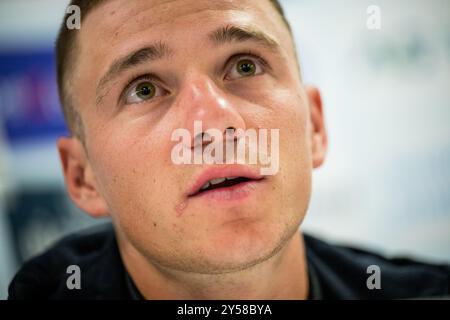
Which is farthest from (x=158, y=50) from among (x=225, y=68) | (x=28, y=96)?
(x=28, y=96)

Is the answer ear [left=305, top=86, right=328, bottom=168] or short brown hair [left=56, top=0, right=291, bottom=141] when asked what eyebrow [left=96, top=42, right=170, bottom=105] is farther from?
ear [left=305, top=86, right=328, bottom=168]

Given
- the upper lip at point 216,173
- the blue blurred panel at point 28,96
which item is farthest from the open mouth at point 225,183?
the blue blurred panel at point 28,96

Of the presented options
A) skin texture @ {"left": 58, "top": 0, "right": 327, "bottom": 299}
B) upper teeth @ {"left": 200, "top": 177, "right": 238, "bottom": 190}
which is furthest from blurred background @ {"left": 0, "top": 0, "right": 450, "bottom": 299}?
upper teeth @ {"left": 200, "top": 177, "right": 238, "bottom": 190}

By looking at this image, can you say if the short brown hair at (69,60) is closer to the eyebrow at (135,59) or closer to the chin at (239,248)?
the eyebrow at (135,59)

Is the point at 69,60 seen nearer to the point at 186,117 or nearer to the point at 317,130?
the point at 186,117

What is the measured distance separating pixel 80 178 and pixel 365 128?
4.92 feet

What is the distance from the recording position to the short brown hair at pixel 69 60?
1.27 m

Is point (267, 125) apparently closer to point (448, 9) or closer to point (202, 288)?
point (202, 288)

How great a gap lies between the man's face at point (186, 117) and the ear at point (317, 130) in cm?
16

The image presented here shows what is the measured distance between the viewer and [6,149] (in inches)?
89.0

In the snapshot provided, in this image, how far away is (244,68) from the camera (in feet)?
3.97

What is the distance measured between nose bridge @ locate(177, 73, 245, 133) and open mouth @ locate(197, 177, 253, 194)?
119 millimetres

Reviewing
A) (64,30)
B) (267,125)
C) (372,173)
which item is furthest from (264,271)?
(372,173)

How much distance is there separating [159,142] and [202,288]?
0.42 metres
